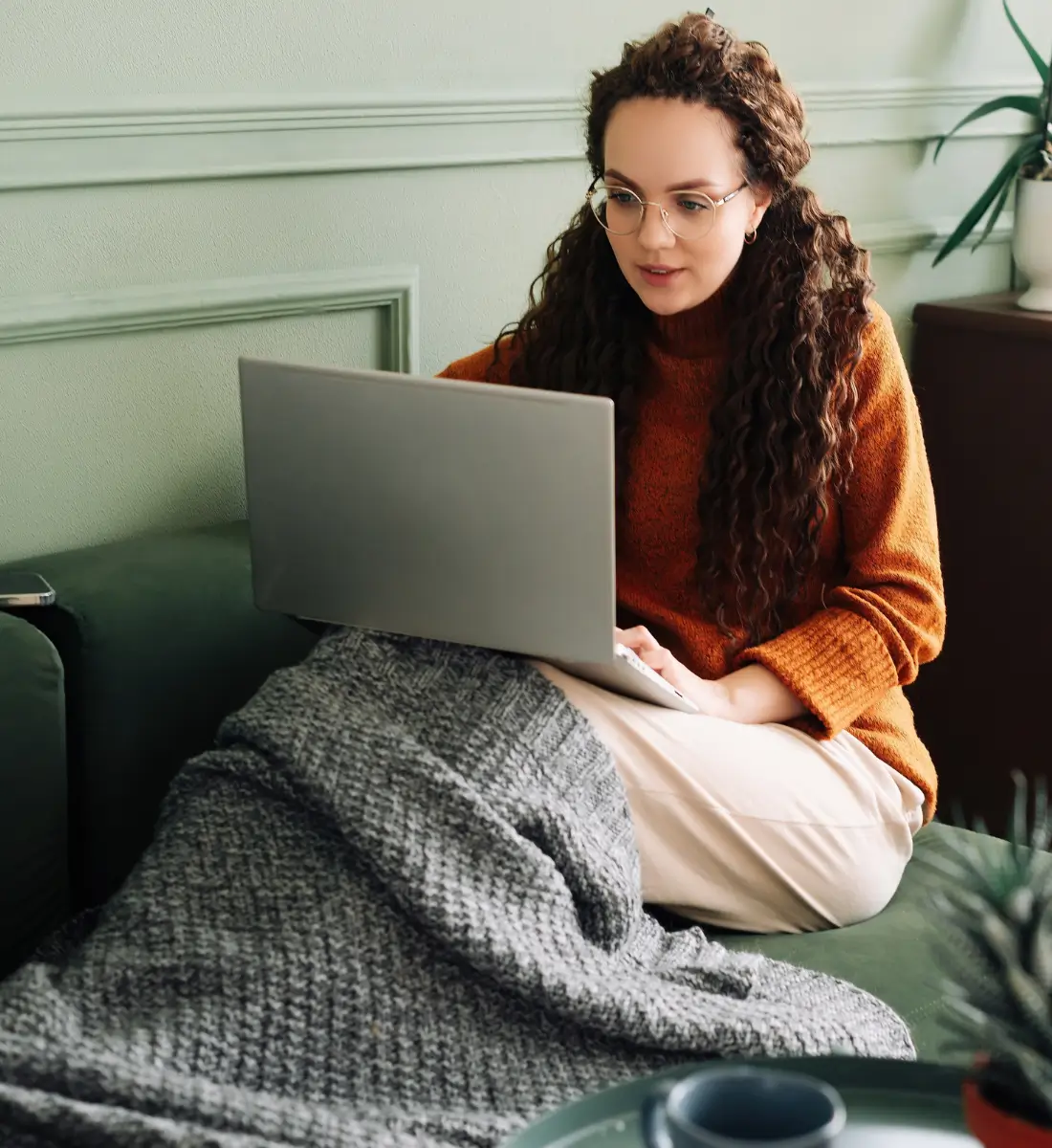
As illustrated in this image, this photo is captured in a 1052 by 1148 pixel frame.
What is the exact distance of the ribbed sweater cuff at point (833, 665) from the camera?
1.55 m

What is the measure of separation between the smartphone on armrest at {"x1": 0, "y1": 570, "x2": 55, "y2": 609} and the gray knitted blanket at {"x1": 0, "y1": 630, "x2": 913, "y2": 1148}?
232mm

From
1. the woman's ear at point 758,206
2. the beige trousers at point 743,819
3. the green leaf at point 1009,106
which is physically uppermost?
the green leaf at point 1009,106

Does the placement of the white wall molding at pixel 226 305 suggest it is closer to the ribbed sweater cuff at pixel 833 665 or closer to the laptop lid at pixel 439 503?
the laptop lid at pixel 439 503

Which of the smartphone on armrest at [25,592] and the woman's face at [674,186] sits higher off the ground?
the woman's face at [674,186]

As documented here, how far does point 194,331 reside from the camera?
1710 millimetres

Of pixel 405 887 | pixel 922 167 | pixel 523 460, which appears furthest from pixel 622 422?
pixel 922 167

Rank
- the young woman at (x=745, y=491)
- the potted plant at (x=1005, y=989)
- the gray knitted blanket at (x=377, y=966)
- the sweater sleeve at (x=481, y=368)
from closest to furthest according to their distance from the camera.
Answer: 1. the potted plant at (x=1005, y=989)
2. the gray knitted blanket at (x=377, y=966)
3. the young woman at (x=745, y=491)
4. the sweater sleeve at (x=481, y=368)

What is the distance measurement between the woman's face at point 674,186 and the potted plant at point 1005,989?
885 mm

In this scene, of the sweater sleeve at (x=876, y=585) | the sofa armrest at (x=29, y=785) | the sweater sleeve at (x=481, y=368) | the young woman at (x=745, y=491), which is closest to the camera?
the sofa armrest at (x=29, y=785)

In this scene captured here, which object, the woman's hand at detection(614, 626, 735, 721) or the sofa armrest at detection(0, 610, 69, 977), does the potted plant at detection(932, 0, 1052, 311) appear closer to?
the woman's hand at detection(614, 626, 735, 721)

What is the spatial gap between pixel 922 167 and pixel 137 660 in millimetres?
1461

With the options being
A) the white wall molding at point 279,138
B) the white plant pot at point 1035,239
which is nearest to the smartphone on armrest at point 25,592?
the white wall molding at point 279,138

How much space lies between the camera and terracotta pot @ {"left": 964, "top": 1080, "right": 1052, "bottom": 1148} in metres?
0.72

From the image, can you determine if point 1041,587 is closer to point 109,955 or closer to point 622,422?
point 622,422
